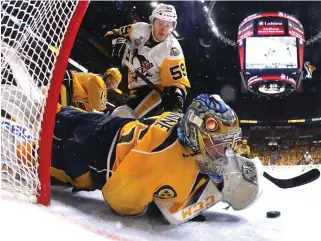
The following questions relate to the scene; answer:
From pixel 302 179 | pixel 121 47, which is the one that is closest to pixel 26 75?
pixel 302 179

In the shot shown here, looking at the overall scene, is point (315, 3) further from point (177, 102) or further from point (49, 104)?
point (49, 104)

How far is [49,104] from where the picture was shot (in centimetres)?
144

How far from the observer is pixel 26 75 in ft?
5.21

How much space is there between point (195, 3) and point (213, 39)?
321 centimetres

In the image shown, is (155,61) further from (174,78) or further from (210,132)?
(210,132)

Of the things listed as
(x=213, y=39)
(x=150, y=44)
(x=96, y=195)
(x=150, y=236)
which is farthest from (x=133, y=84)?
(x=213, y=39)

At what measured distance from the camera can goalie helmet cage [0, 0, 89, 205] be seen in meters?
1.43

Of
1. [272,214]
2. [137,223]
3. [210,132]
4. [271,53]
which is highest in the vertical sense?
[210,132]

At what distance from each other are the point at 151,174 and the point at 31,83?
533 mm

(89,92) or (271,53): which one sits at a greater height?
(89,92)

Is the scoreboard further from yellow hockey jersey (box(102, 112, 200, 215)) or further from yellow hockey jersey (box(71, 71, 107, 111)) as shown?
yellow hockey jersey (box(102, 112, 200, 215))

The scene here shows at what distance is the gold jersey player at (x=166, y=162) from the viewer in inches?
63.4

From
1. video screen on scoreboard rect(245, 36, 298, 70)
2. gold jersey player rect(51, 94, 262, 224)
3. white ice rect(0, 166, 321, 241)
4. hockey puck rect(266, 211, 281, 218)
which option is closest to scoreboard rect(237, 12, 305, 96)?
video screen on scoreboard rect(245, 36, 298, 70)

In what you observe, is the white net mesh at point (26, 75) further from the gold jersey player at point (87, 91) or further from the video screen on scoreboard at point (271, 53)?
the video screen on scoreboard at point (271, 53)
